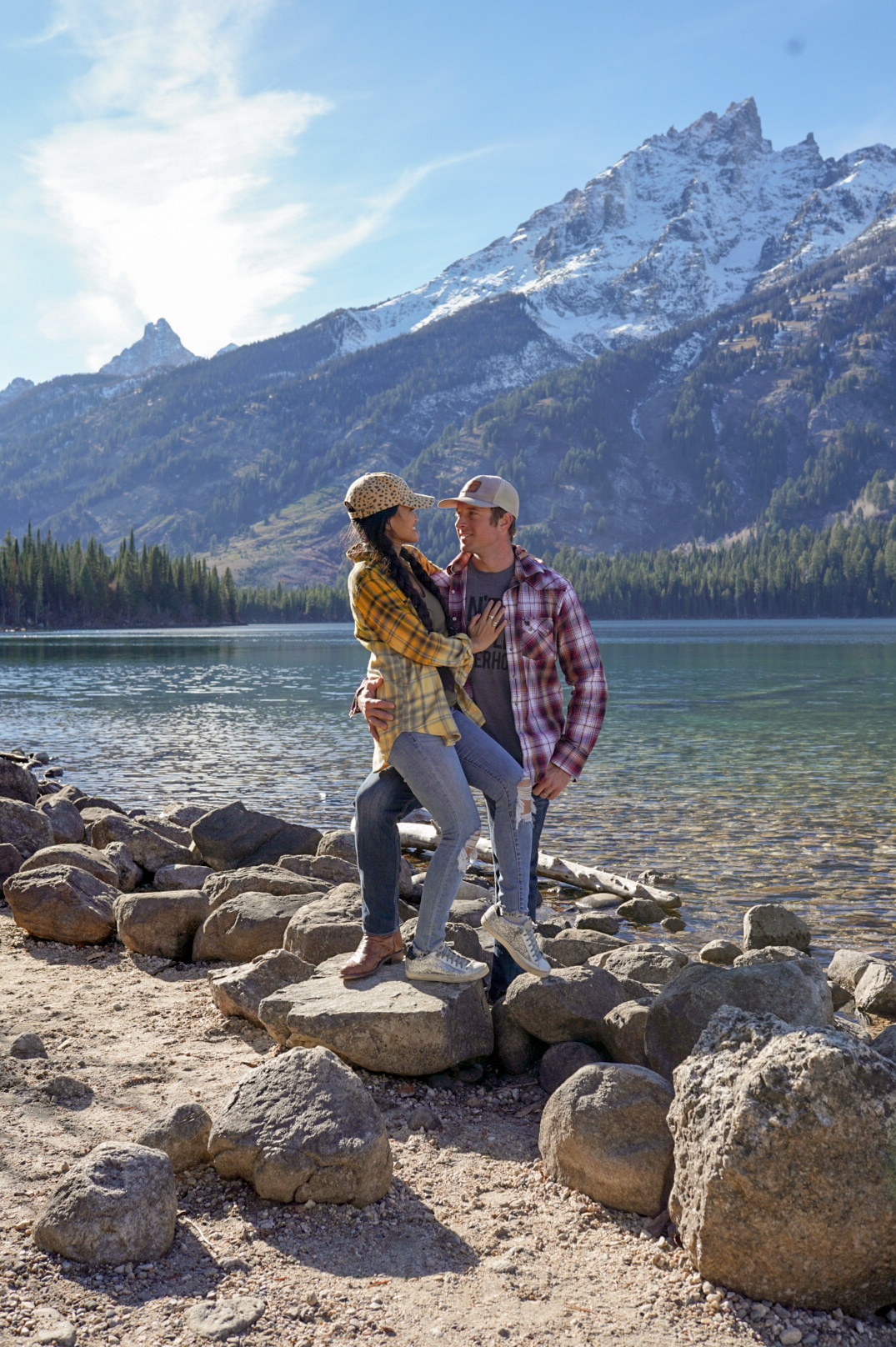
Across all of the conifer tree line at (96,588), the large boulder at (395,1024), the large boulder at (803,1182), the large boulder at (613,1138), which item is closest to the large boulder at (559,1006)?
the large boulder at (395,1024)

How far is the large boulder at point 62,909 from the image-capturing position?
8.16 metres

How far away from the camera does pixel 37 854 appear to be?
30.9 ft

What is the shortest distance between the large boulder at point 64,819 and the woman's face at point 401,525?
365 inches

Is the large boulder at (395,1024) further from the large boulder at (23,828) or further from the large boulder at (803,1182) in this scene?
the large boulder at (23,828)

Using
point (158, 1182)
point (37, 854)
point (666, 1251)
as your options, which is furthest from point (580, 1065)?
point (37, 854)

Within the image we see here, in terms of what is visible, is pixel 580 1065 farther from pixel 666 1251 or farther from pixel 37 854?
pixel 37 854

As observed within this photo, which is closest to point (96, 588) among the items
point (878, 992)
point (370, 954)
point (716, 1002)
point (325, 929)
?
point (325, 929)

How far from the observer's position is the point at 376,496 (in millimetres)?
5227

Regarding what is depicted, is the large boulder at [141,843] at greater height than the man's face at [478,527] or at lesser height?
lesser

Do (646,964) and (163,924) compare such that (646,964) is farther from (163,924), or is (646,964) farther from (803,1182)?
(803,1182)

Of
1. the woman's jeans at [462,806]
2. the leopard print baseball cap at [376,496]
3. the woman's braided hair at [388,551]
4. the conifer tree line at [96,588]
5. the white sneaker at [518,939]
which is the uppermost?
the conifer tree line at [96,588]

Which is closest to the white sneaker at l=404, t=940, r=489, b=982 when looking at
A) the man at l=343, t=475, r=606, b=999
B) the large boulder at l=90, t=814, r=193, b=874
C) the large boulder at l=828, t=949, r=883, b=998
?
the man at l=343, t=475, r=606, b=999

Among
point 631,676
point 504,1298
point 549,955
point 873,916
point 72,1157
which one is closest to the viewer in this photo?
point 504,1298

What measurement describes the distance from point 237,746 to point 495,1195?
2434 cm
